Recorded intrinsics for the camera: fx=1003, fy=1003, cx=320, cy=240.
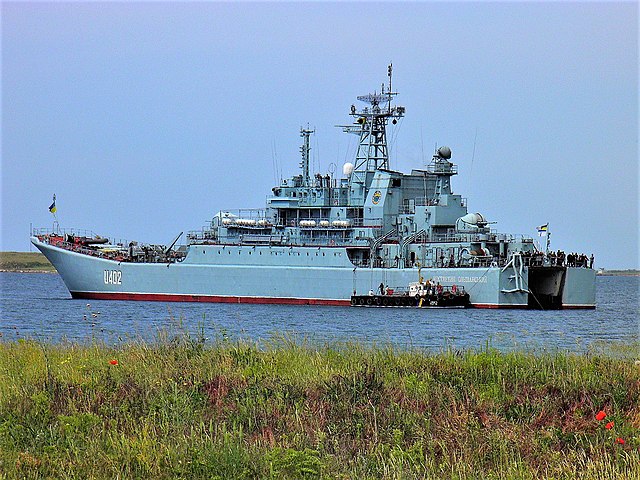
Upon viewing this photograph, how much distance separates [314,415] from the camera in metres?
13.2

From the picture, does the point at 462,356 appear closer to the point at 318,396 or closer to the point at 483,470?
the point at 318,396

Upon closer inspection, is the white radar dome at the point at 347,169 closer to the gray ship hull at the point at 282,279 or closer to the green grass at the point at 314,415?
the gray ship hull at the point at 282,279

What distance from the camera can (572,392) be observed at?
1420cm

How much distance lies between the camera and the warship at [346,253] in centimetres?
5341

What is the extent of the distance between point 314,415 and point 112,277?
168 ft

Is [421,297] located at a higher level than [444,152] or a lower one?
lower

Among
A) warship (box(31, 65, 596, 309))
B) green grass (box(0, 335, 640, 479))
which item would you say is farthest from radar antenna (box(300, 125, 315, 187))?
green grass (box(0, 335, 640, 479))

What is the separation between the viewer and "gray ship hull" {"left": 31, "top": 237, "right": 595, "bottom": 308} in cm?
5278

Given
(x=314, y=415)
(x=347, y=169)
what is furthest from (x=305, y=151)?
(x=314, y=415)

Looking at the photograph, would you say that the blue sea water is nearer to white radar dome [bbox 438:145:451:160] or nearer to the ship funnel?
the ship funnel

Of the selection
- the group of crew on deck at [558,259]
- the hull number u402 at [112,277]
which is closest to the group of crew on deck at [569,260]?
the group of crew on deck at [558,259]

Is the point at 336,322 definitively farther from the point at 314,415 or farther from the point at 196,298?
the point at 314,415

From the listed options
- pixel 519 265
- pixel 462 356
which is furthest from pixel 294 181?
pixel 462 356

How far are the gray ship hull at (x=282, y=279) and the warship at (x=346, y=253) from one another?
0.20 ft
